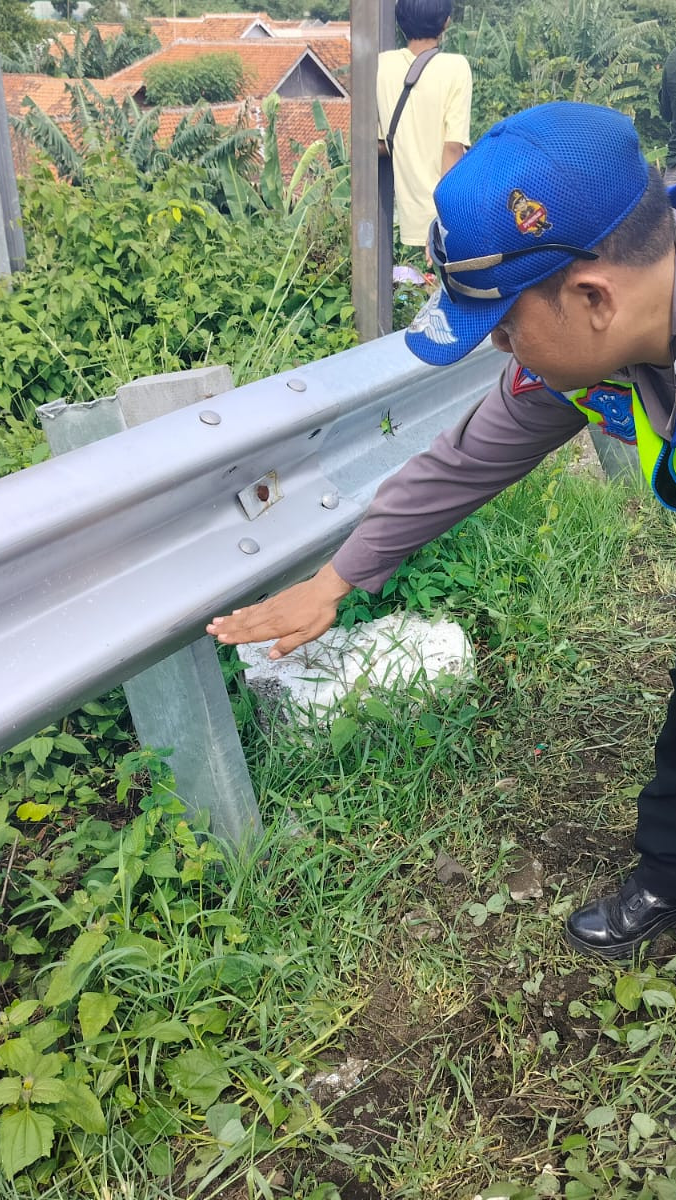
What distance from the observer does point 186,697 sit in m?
2.00

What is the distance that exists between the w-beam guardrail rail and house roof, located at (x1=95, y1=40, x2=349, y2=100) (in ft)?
150

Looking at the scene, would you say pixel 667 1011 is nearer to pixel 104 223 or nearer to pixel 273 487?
pixel 273 487

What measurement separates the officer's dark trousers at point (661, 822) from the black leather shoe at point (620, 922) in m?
0.03

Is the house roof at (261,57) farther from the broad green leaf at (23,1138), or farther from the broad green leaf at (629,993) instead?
the broad green leaf at (23,1138)

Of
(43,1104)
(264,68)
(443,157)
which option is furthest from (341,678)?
(264,68)

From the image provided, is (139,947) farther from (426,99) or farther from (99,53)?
(99,53)

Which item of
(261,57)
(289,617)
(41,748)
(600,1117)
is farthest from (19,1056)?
(261,57)

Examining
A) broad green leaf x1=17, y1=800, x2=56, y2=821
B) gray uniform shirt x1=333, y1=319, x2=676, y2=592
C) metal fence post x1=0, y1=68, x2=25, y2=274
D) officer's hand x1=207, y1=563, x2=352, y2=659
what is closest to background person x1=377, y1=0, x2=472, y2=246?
metal fence post x1=0, y1=68, x2=25, y2=274

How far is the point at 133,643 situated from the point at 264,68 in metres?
54.2

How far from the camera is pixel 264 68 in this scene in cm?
4894

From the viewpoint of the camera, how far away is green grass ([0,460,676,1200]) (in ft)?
5.53

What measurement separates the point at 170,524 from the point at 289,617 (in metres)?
0.31

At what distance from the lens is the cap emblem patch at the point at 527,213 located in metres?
1.42

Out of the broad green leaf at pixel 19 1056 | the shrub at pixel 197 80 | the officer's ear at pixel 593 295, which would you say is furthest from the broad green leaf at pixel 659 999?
the shrub at pixel 197 80
